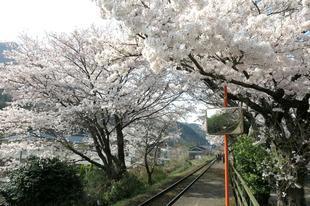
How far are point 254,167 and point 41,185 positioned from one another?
714 centimetres

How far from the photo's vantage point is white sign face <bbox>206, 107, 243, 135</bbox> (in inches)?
265

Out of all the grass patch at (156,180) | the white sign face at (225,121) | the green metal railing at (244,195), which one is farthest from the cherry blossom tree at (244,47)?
the grass patch at (156,180)

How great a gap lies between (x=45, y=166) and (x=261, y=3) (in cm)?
865

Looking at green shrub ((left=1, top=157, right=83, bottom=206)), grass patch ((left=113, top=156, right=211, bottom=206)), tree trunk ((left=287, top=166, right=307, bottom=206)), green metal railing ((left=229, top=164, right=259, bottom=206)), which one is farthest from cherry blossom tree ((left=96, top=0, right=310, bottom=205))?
green shrub ((left=1, top=157, right=83, bottom=206))

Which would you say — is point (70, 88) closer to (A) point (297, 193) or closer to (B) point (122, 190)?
(B) point (122, 190)

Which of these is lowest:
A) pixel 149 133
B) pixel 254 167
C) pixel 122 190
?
pixel 122 190

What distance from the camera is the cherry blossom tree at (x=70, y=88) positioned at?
49.6 feet

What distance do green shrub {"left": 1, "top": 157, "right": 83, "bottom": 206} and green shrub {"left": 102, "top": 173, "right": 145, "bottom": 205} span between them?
276 centimetres

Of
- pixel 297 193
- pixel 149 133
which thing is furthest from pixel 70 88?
pixel 297 193

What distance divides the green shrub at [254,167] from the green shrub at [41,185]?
19.6ft

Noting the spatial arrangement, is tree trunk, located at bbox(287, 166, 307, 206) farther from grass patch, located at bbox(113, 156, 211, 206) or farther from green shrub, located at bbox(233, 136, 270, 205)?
grass patch, located at bbox(113, 156, 211, 206)

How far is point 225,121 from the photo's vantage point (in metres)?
6.79

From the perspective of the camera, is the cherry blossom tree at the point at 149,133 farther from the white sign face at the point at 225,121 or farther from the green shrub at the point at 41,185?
the white sign face at the point at 225,121

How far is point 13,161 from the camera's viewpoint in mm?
16906
